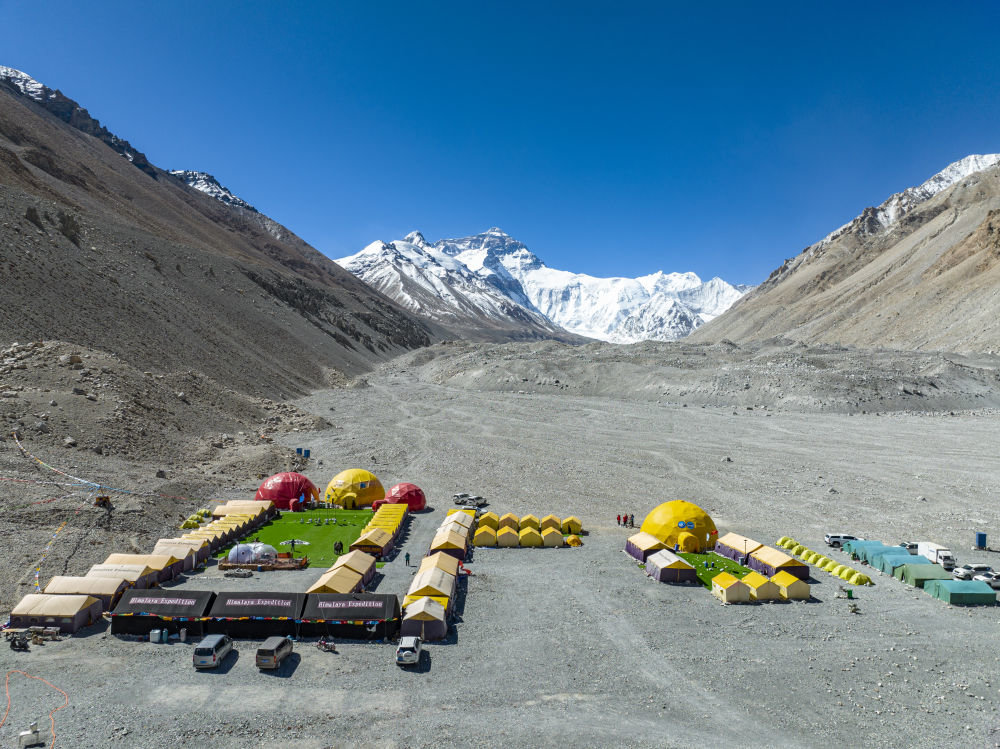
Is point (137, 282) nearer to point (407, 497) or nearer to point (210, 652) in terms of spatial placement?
point (407, 497)

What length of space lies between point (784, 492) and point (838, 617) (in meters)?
18.1

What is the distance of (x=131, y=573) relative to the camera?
1834 centimetres

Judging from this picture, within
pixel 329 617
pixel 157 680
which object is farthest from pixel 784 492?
pixel 157 680

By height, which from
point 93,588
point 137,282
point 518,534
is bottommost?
point 93,588

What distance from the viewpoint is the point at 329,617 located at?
53.3ft

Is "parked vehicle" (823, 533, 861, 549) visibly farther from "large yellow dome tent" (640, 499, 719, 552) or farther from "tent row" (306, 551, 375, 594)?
"tent row" (306, 551, 375, 594)

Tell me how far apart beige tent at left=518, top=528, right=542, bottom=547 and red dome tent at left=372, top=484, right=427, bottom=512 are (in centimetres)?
731

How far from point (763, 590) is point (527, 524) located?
9.88 m

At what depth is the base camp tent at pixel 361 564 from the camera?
19594 millimetres

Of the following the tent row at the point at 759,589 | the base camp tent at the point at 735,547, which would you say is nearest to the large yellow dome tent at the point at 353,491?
the base camp tent at the point at 735,547

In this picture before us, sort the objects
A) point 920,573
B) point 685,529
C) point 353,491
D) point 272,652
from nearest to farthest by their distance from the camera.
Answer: point 272,652 → point 920,573 → point 685,529 → point 353,491

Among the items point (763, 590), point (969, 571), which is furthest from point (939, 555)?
point (763, 590)

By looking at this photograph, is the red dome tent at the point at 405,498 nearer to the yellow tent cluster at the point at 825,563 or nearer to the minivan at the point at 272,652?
the minivan at the point at 272,652

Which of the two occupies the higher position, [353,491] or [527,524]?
[527,524]
